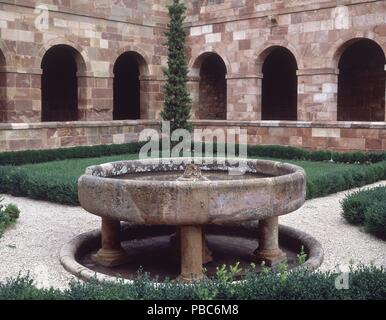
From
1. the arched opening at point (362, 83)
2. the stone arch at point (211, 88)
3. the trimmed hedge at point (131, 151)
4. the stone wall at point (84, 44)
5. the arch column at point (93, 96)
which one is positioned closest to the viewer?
the trimmed hedge at point (131, 151)

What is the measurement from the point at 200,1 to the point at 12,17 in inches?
264

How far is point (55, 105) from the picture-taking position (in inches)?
860

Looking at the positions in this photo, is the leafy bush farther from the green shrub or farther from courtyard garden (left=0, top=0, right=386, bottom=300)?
the green shrub

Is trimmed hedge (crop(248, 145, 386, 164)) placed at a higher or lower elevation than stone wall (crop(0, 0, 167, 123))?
lower

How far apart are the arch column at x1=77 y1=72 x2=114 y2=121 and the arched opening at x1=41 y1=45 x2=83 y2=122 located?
4.14m

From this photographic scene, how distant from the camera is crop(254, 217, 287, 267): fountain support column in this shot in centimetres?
611

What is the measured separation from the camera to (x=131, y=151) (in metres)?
17.4

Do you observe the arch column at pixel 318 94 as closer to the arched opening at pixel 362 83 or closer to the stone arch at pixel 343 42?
the stone arch at pixel 343 42

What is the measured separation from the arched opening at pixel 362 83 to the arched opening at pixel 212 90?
440cm

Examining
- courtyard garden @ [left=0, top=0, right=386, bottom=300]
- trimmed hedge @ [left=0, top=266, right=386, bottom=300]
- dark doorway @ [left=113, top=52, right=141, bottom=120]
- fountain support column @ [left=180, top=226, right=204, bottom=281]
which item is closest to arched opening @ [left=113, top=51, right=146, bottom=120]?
dark doorway @ [left=113, top=52, right=141, bottom=120]

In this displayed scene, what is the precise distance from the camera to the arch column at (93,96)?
669 inches

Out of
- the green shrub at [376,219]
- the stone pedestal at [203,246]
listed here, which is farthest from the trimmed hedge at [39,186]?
the green shrub at [376,219]

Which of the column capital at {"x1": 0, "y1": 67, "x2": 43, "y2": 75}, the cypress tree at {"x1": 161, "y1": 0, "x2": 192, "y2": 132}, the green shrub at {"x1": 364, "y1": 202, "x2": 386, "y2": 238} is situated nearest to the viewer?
the green shrub at {"x1": 364, "y1": 202, "x2": 386, "y2": 238}

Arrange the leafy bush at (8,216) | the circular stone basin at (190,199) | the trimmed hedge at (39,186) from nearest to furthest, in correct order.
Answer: the circular stone basin at (190,199) → the leafy bush at (8,216) → the trimmed hedge at (39,186)
